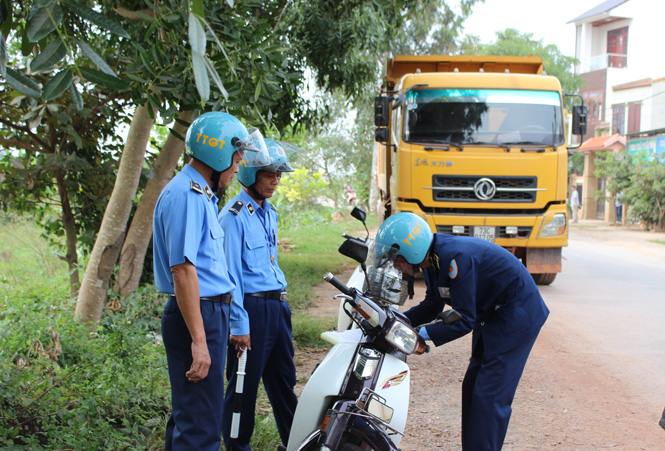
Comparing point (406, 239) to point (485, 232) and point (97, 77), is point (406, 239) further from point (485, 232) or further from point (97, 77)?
point (485, 232)

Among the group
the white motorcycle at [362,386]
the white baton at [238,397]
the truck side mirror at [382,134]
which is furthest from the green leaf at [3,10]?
the truck side mirror at [382,134]

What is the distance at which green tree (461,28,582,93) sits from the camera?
29234 millimetres

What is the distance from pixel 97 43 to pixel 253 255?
446 centimetres

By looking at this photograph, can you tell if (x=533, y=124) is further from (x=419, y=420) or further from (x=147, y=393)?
(x=147, y=393)

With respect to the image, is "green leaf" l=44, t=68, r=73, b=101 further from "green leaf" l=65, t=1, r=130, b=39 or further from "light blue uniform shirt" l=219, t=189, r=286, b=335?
"light blue uniform shirt" l=219, t=189, r=286, b=335

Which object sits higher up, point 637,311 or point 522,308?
point 522,308

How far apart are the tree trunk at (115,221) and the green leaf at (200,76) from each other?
4.07 m

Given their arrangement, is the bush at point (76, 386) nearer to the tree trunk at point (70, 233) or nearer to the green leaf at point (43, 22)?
the tree trunk at point (70, 233)

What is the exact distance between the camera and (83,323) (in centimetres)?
536

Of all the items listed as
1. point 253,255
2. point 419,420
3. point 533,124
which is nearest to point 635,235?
point 533,124

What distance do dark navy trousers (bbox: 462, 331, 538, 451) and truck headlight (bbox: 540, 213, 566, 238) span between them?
5956 millimetres

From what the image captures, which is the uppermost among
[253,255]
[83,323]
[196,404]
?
[253,255]

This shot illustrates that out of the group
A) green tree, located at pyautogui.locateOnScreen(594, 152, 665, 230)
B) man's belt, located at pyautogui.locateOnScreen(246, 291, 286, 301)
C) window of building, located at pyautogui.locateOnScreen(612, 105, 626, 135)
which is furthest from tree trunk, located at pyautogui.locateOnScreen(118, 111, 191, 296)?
window of building, located at pyautogui.locateOnScreen(612, 105, 626, 135)

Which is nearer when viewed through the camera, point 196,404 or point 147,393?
point 196,404
